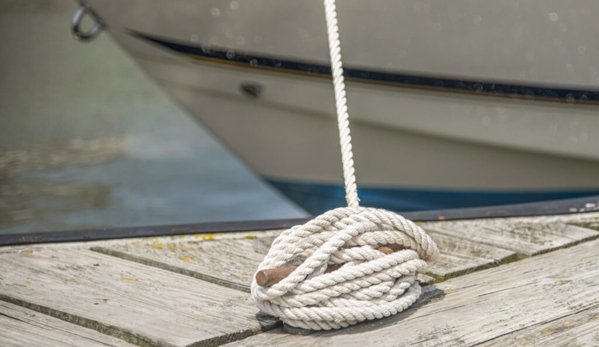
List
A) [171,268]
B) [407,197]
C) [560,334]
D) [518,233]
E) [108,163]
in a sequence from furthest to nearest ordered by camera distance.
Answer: [108,163]
[407,197]
[518,233]
[171,268]
[560,334]

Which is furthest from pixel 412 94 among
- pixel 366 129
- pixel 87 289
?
pixel 87 289

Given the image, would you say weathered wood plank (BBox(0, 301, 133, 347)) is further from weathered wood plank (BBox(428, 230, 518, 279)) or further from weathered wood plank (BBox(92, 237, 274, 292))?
weathered wood plank (BBox(428, 230, 518, 279))

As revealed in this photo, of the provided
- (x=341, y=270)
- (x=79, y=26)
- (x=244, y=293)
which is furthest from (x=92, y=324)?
(x=79, y=26)

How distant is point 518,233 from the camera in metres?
2.00

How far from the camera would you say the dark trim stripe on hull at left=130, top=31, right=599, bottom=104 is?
3408 mm

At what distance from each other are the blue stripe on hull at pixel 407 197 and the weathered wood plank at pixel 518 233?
1670 mm

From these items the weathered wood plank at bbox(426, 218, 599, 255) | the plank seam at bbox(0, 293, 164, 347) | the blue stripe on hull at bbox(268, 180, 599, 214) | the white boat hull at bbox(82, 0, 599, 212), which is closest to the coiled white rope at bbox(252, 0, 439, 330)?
the plank seam at bbox(0, 293, 164, 347)

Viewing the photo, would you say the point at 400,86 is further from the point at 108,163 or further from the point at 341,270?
the point at 108,163

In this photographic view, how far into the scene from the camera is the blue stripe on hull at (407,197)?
3.71 m

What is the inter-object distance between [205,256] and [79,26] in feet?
8.49

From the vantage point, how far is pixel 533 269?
1.74 metres

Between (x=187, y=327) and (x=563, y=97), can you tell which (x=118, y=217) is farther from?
(x=187, y=327)

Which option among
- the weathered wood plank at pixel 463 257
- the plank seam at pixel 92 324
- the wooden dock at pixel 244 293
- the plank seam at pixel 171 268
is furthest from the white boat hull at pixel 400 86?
the plank seam at pixel 92 324

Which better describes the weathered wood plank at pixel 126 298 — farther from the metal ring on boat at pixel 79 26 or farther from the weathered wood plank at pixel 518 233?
the metal ring on boat at pixel 79 26
